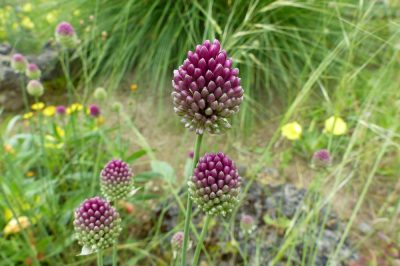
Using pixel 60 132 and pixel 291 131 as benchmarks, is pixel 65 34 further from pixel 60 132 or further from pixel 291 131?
pixel 291 131

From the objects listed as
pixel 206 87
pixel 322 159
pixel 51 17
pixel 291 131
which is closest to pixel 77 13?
pixel 51 17

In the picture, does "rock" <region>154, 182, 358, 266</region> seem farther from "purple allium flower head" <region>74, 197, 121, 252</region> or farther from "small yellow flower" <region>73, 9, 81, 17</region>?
"small yellow flower" <region>73, 9, 81, 17</region>

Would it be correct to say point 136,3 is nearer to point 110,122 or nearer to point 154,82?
point 154,82

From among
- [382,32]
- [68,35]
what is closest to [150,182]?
[68,35]

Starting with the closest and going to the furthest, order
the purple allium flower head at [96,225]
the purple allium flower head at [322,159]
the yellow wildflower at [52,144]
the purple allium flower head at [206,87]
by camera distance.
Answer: the purple allium flower head at [206,87], the purple allium flower head at [96,225], the purple allium flower head at [322,159], the yellow wildflower at [52,144]

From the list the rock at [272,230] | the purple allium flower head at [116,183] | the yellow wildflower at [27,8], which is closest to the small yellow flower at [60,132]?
the rock at [272,230]

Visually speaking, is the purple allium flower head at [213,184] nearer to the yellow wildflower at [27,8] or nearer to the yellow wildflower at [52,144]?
the yellow wildflower at [52,144]

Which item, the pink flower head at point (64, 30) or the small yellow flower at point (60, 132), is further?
the small yellow flower at point (60, 132)
